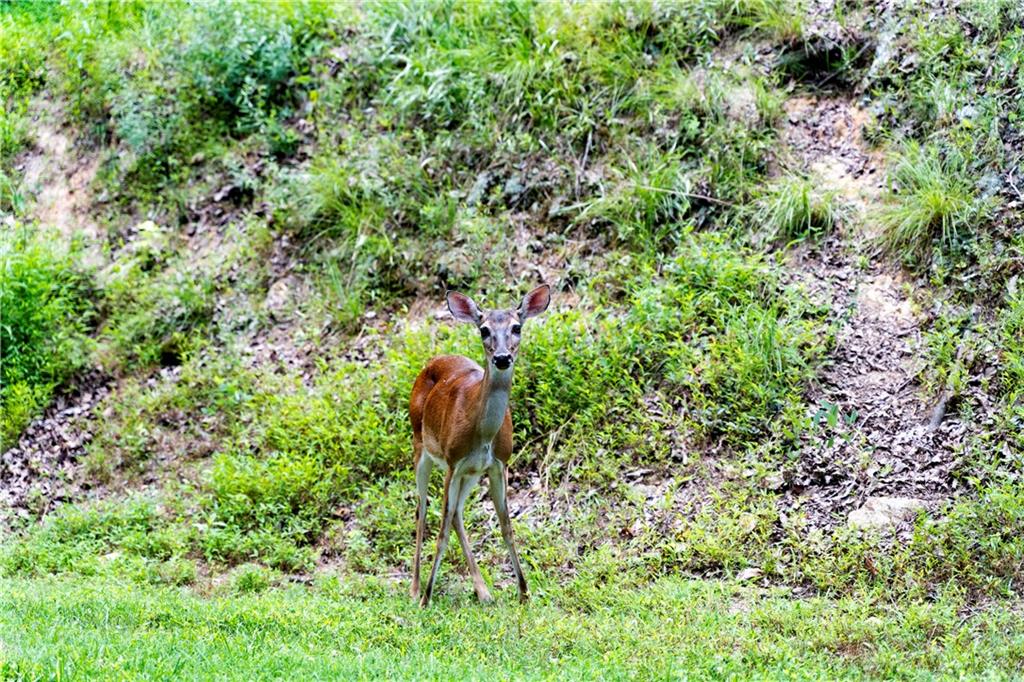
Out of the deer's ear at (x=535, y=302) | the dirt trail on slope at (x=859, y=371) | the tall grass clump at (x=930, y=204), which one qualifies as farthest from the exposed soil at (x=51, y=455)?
the tall grass clump at (x=930, y=204)

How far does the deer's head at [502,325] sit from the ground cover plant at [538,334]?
1494mm

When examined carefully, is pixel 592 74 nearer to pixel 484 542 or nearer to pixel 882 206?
pixel 882 206

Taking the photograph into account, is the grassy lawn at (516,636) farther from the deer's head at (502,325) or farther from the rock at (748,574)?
the deer's head at (502,325)

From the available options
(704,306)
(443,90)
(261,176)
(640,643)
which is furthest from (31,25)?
(640,643)

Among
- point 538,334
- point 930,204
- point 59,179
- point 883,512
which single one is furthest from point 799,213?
point 59,179

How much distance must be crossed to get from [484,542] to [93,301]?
19.1 feet

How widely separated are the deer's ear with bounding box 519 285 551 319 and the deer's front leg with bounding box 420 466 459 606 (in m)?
1.04

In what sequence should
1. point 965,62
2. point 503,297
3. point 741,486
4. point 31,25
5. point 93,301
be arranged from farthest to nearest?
point 31,25
point 93,301
point 503,297
point 965,62
point 741,486

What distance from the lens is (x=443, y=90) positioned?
11.7m

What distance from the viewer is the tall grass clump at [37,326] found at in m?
10.9

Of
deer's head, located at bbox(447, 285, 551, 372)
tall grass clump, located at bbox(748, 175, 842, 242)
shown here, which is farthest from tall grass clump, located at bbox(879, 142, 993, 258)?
deer's head, located at bbox(447, 285, 551, 372)

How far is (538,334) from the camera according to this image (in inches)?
362

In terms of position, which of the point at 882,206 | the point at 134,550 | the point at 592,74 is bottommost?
the point at 134,550

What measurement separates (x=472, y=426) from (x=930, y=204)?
415 centimetres
